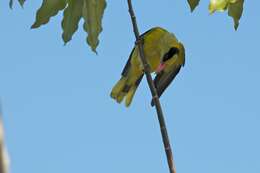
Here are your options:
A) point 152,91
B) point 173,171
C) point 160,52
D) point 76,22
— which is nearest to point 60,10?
point 76,22

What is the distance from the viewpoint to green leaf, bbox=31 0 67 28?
5.20 feet

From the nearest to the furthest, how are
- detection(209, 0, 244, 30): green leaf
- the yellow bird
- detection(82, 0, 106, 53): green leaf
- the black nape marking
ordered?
detection(209, 0, 244, 30): green leaf < detection(82, 0, 106, 53): green leaf < the yellow bird < the black nape marking

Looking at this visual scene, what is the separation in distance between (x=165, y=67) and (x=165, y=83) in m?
0.19

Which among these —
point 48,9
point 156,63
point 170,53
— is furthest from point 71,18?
point 170,53

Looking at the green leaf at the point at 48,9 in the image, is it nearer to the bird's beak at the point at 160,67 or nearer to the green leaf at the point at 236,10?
the green leaf at the point at 236,10

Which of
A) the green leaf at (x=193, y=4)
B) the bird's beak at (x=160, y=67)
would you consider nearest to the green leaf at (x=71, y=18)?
the green leaf at (x=193, y=4)

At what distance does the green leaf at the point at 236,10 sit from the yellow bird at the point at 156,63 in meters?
3.36

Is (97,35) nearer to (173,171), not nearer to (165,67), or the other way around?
(173,171)

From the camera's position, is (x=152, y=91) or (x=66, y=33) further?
(x=66, y=33)

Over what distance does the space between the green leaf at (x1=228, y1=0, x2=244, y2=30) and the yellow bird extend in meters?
3.36

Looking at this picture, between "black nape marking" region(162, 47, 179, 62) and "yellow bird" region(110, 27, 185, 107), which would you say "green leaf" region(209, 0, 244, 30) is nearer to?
"yellow bird" region(110, 27, 185, 107)

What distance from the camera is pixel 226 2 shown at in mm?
1469

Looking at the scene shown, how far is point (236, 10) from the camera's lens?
5.07 feet

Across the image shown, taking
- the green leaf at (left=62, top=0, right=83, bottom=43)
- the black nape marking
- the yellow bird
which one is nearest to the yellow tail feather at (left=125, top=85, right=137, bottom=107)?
the yellow bird
